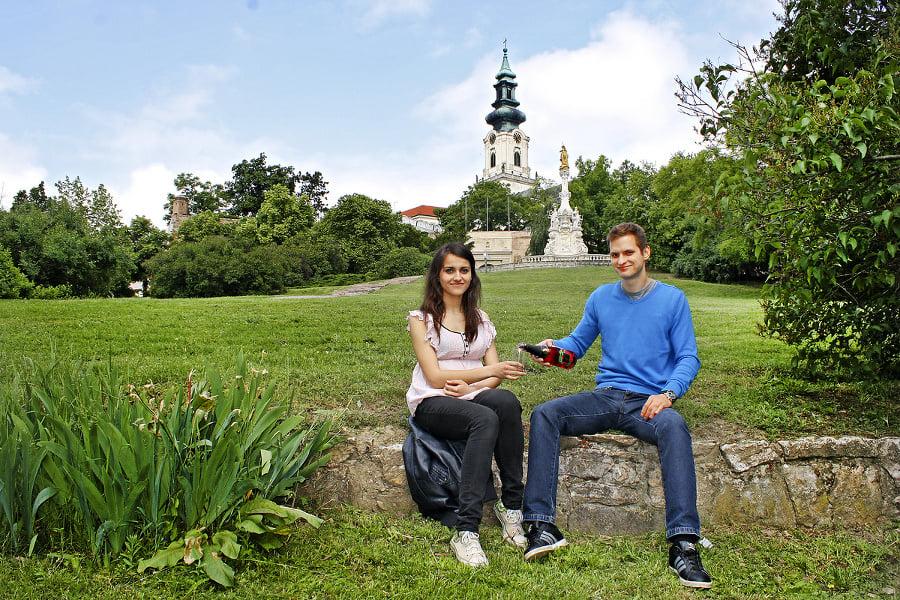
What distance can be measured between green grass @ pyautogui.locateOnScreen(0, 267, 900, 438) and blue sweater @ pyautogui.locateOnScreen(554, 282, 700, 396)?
70cm

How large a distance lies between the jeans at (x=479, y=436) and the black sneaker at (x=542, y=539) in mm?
178

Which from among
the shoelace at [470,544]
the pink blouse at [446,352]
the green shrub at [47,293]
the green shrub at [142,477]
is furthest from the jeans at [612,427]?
the green shrub at [47,293]

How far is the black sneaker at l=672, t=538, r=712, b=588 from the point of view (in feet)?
8.61

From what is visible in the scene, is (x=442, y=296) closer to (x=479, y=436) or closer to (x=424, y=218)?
(x=479, y=436)

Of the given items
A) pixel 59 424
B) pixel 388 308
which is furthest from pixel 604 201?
pixel 59 424

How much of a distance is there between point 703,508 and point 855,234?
1717 millimetres

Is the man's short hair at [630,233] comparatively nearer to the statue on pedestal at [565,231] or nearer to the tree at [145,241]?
the tree at [145,241]

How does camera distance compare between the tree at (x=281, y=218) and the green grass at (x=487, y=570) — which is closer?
the green grass at (x=487, y=570)

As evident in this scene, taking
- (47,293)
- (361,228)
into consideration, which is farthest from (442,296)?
(361,228)

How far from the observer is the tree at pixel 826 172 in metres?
2.92

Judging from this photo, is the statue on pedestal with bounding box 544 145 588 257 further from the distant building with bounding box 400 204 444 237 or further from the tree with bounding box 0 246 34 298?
the distant building with bounding box 400 204 444 237

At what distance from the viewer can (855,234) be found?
318cm

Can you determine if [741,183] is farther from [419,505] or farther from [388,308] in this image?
[388,308]

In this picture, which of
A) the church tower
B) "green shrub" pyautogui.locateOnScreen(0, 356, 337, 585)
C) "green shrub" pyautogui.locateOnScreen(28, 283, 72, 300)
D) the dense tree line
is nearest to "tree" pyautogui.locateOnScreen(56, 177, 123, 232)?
the dense tree line
